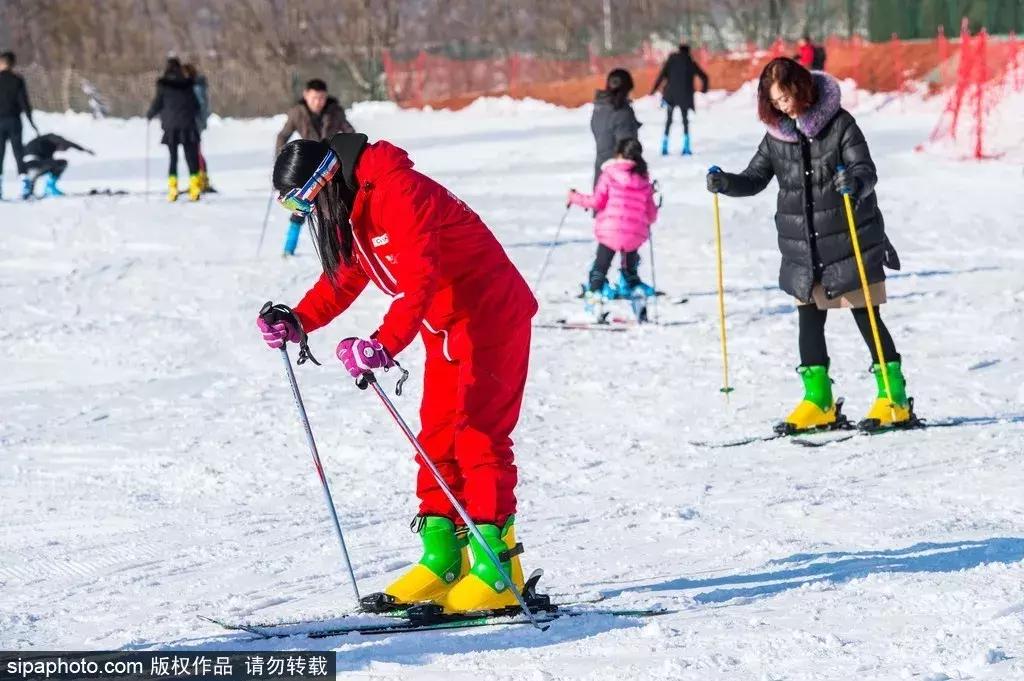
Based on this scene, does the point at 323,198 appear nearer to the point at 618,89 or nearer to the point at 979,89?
the point at 618,89

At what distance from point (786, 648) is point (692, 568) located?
3.44 feet

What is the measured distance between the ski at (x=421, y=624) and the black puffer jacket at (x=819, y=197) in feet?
8.88

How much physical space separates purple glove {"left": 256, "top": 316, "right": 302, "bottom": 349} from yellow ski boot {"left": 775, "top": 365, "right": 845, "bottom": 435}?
3.28 metres

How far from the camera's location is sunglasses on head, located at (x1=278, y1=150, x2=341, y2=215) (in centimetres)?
412

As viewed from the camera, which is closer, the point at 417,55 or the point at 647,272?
the point at 647,272

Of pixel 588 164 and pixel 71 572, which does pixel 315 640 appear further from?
pixel 588 164

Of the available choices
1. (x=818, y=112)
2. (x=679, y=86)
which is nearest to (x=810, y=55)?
(x=679, y=86)

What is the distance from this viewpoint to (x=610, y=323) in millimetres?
10461

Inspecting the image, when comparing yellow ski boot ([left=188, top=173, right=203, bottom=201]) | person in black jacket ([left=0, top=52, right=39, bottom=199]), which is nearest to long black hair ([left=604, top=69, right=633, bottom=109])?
yellow ski boot ([left=188, top=173, right=203, bottom=201])

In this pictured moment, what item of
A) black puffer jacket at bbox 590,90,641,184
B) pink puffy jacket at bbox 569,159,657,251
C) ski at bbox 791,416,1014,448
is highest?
black puffer jacket at bbox 590,90,641,184

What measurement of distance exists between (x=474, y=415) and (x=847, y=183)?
2.74m

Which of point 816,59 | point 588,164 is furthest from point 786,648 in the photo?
point 816,59

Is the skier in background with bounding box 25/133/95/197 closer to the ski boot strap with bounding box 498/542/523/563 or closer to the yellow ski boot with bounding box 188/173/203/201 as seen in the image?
the yellow ski boot with bounding box 188/173/203/201

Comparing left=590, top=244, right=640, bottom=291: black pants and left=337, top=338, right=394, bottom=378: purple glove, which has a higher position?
left=337, top=338, right=394, bottom=378: purple glove
